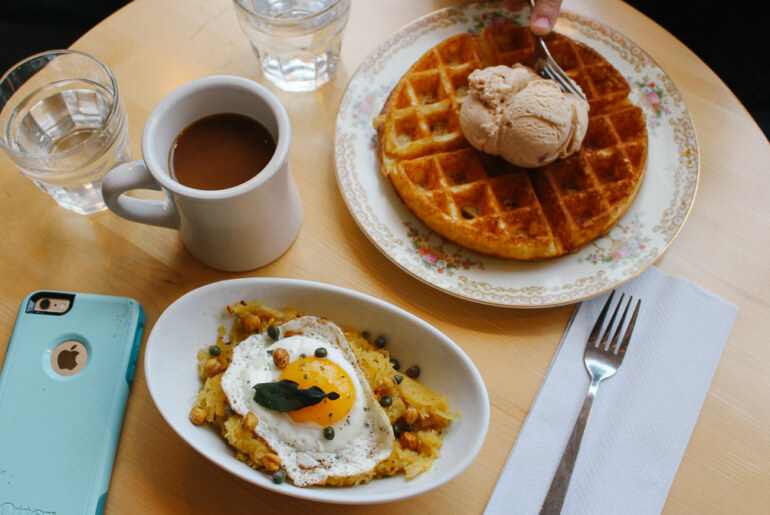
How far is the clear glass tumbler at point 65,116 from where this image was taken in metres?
1.42

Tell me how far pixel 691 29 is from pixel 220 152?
221cm

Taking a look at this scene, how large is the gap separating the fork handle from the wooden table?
0.12 metres

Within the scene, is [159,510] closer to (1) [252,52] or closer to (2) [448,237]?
(2) [448,237]

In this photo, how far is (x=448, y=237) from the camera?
1.51 m

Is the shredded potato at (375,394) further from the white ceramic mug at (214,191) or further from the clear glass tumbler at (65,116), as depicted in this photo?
the clear glass tumbler at (65,116)

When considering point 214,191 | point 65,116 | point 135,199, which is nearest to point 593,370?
point 214,191

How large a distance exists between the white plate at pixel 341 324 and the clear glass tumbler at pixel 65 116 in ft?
1.66

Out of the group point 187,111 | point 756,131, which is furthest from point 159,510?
point 756,131

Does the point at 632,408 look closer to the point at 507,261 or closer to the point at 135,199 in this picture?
the point at 507,261

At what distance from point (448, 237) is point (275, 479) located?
743 mm

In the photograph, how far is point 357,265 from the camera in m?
1.53

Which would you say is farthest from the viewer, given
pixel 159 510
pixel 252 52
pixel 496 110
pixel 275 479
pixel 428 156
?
pixel 252 52

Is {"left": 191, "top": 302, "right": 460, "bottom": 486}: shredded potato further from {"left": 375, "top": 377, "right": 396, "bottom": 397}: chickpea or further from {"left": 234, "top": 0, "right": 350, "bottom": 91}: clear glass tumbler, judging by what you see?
{"left": 234, "top": 0, "right": 350, "bottom": 91}: clear glass tumbler

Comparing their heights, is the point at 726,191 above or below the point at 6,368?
above
